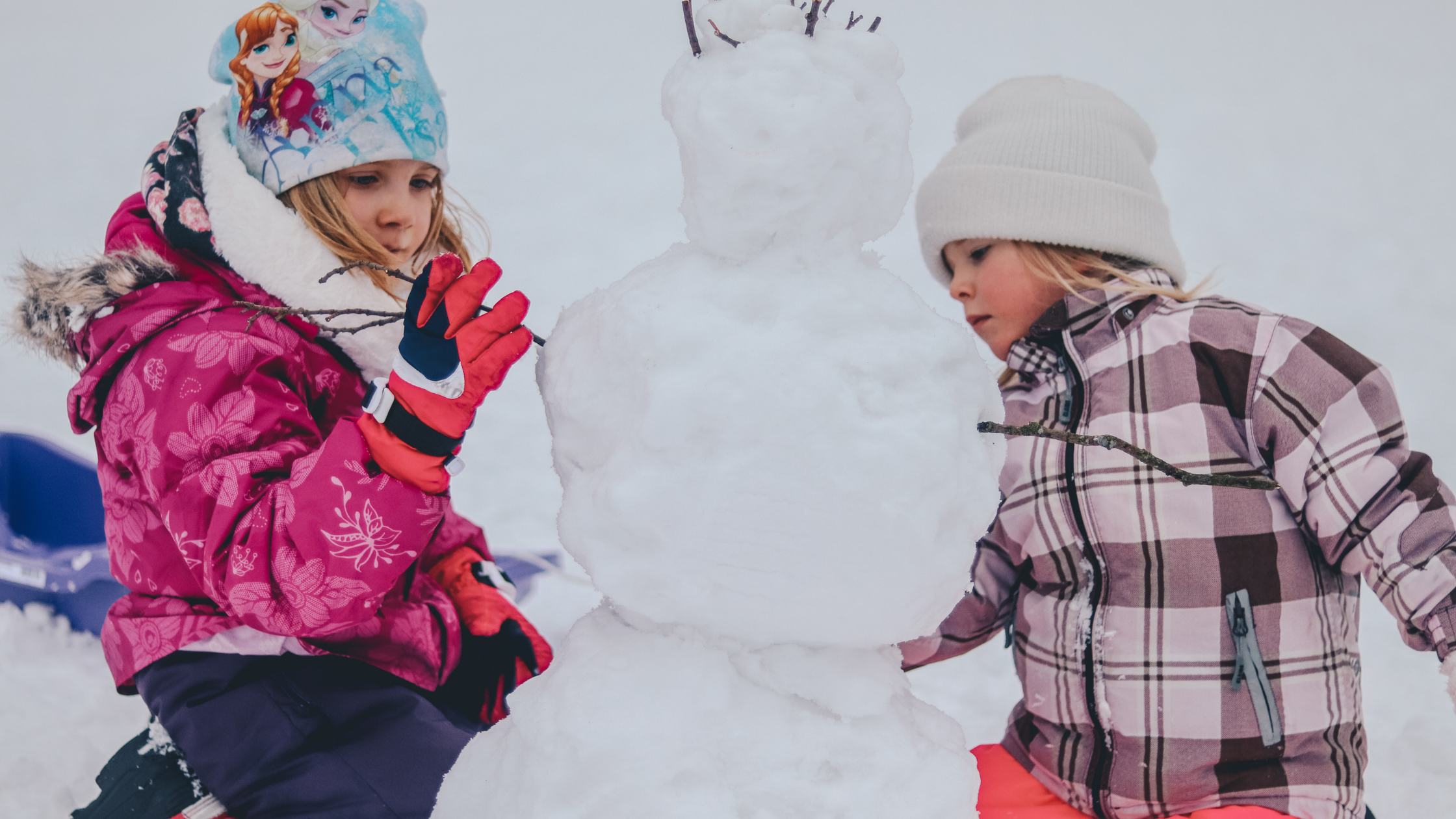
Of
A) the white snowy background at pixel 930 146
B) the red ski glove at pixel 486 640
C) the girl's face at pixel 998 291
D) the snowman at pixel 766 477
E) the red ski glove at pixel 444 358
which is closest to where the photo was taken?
the snowman at pixel 766 477

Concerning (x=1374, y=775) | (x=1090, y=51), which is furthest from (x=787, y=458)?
(x=1090, y=51)

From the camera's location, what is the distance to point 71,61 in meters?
5.70

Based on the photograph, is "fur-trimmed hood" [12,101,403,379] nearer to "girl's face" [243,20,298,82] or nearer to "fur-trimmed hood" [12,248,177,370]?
"fur-trimmed hood" [12,248,177,370]

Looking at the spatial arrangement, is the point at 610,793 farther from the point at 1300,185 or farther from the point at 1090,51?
the point at 1090,51

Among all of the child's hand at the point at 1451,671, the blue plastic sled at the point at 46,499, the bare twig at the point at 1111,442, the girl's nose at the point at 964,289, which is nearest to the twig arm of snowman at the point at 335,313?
the bare twig at the point at 1111,442

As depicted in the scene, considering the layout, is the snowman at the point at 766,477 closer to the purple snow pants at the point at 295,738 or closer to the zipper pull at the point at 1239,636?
the purple snow pants at the point at 295,738

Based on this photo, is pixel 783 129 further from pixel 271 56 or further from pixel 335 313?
pixel 271 56

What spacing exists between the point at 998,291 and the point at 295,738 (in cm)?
114

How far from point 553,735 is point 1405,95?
5.98 meters

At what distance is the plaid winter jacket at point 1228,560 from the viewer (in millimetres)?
1164

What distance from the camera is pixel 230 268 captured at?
122 centimetres

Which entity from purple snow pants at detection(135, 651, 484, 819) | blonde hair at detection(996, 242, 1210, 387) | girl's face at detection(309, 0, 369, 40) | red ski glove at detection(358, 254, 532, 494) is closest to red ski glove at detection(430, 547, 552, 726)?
purple snow pants at detection(135, 651, 484, 819)

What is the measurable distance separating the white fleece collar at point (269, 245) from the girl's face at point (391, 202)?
113mm

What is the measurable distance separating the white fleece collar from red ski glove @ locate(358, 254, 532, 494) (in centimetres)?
33
